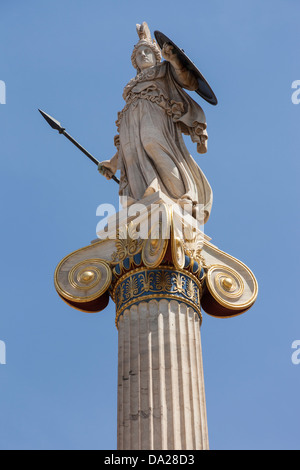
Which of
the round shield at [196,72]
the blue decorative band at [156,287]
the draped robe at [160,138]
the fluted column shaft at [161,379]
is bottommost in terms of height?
the fluted column shaft at [161,379]

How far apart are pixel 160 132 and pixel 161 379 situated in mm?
6547

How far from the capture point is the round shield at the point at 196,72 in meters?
23.8

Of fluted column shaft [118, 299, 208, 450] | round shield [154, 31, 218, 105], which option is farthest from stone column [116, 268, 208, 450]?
round shield [154, 31, 218, 105]

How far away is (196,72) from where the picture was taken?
78.9ft

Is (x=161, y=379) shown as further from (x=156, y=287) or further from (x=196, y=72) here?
(x=196, y=72)

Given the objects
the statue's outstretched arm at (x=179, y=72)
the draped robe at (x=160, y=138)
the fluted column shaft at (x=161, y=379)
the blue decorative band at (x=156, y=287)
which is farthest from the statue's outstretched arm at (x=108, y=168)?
the fluted column shaft at (x=161, y=379)

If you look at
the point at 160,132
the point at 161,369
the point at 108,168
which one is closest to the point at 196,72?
the point at 160,132

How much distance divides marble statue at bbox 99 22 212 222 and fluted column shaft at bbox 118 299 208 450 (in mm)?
3070

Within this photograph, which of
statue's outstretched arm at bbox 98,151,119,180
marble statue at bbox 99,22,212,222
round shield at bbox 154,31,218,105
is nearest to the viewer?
marble statue at bbox 99,22,212,222

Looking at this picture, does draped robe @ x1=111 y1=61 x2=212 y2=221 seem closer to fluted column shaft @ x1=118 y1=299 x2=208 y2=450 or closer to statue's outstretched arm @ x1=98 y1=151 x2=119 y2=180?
statue's outstretched arm @ x1=98 y1=151 x2=119 y2=180

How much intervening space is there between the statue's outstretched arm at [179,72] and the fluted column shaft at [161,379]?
608cm

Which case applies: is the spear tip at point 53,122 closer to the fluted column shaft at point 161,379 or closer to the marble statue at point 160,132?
the marble statue at point 160,132

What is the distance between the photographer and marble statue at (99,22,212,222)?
74.6 feet
